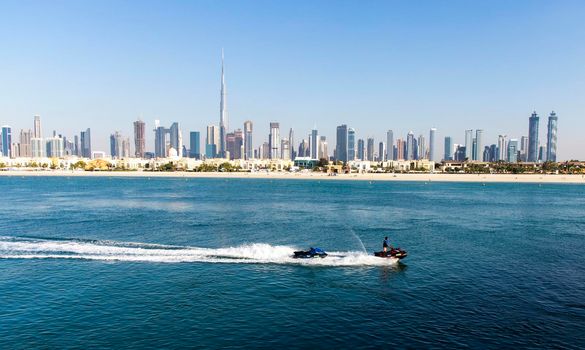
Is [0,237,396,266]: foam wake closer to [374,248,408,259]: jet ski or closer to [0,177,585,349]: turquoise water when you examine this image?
[0,177,585,349]: turquoise water

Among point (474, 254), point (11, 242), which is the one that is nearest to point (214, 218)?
point (11, 242)

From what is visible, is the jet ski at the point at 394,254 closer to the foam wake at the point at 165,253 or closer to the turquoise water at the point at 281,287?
the foam wake at the point at 165,253

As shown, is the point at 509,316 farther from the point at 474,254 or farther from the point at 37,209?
the point at 37,209

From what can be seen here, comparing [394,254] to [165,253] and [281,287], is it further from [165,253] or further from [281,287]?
[165,253]

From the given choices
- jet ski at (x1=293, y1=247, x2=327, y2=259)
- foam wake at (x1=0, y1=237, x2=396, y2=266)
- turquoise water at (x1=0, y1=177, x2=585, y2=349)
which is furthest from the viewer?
jet ski at (x1=293, y1=247, x2=327, y2=259)

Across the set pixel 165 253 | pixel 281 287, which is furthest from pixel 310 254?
pixel 165 253

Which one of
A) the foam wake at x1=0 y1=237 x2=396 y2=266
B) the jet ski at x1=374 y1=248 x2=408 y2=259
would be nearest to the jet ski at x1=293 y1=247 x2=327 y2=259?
the foam wake at x1=0 y1=237 x2=396 y2=266
